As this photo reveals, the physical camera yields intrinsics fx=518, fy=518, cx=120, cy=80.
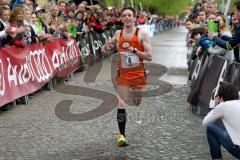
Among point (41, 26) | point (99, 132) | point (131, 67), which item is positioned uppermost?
point (131, 67)

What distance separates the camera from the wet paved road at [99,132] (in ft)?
22.2

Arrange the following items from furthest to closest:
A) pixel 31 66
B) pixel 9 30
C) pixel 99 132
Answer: pixel 31 66, pixel 9 30, pixel 99 132

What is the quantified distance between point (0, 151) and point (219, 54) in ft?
14.7

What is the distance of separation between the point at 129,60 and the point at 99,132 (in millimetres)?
1352

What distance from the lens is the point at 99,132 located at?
8.02 meters

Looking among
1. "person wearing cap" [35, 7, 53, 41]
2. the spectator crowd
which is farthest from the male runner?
"person wearing cap" [35, 7, 53, 41]

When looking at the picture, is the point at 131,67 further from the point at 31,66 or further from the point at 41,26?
the point at 41,26

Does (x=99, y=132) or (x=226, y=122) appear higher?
(x=226, y=122)

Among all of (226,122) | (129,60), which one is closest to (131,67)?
(129,60)

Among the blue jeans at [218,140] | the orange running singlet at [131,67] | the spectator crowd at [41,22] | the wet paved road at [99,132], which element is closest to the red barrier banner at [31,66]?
the spectator crowd at [41,22]

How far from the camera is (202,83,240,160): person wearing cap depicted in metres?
5.48

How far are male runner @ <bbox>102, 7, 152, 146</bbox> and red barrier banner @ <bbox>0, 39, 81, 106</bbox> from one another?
9.98 ft

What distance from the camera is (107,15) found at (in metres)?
25.5

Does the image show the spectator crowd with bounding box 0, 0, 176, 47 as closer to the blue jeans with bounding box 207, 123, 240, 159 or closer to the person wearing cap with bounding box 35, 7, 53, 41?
the person wearing cap with bounding box 35, 7, 53, 41
